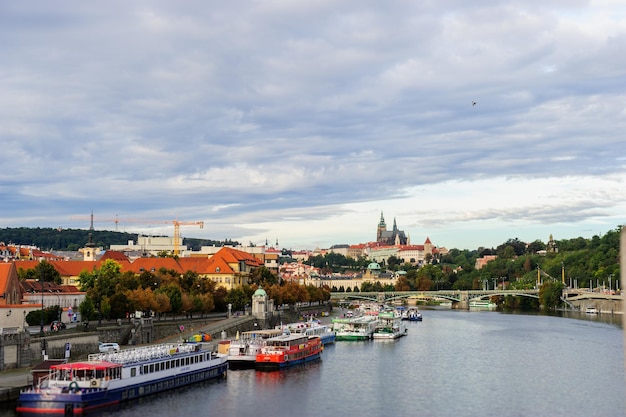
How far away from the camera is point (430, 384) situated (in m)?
56.3

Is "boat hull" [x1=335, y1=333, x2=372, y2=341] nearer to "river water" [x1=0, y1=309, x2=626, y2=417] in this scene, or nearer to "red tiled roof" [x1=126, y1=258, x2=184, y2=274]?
"river water" [x1=0, y1=309, x2=626, y2=417]

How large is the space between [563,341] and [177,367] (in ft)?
154

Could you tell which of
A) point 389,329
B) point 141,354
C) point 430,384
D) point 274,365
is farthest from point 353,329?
point 141,354

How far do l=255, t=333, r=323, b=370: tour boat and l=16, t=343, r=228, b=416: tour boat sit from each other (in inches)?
264

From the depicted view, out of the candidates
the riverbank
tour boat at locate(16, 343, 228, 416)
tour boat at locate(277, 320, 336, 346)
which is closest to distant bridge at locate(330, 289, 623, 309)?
tour boat at locate(277, 320, 336, 346)

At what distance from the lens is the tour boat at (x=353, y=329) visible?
9306 cm

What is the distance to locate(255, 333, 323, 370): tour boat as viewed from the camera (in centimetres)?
6406

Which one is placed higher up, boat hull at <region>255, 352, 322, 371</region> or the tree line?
the tree line

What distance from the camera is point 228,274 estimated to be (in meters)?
119

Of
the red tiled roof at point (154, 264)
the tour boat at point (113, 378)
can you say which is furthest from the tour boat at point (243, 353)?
the red tiled roof at point (154, 264)

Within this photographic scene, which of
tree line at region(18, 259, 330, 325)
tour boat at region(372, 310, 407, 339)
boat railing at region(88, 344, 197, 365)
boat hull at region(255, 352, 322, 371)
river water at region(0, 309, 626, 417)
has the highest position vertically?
tree line at region(18, 259, 330, 325)

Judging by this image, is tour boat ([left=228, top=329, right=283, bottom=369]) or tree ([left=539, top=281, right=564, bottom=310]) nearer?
tour boat ([left=228, top=329, right=283, bottom=369])

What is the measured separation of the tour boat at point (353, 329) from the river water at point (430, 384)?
4.70 meters

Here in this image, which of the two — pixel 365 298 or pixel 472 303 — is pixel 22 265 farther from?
pixel 472 303
